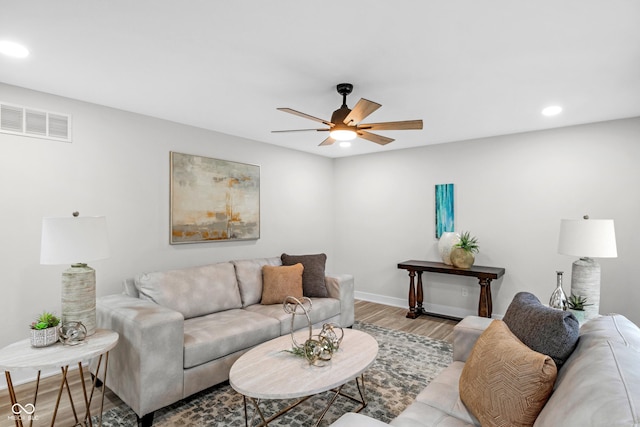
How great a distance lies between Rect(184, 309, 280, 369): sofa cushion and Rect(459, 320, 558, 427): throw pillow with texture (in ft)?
5.81

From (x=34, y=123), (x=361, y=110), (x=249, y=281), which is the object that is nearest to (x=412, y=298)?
(x=249, y=281)

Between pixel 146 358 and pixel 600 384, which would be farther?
pixel 146 358

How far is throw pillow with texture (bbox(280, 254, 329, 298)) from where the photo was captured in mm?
3898

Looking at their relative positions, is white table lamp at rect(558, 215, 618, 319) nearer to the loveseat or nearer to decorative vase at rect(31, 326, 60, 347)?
the loveseat

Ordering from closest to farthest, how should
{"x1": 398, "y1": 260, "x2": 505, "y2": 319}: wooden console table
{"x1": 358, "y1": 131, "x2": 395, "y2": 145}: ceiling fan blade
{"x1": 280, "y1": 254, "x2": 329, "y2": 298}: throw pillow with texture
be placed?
{"x1": 358, "y1": 131, "x2": 395, "y2": 145}: ceiling fan blade
{"x1": 280, "y1": 254, "x2": 329, "y2": 298}: throw pillow with texture
{"x1": 398, "y1": 260, "x2": 505, "y2": 319}: wooden console table

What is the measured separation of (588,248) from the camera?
97.9 inches

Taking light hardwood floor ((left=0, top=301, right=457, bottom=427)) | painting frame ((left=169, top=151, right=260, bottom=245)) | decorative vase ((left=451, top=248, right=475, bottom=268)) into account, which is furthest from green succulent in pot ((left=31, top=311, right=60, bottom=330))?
decorative vase ((left=451, top=248, right=475, bottom=268))

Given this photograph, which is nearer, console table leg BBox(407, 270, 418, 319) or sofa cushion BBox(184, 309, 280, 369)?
sofa cushion BBox(184, 309, 280, 369)

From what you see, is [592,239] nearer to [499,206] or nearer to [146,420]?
[499,206]

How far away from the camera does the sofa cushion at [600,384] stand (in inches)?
35.7

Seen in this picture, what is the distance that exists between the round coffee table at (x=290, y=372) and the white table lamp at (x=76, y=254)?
1.07m

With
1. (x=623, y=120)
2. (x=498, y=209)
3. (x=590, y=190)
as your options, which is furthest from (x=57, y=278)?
(x=623, y=120)

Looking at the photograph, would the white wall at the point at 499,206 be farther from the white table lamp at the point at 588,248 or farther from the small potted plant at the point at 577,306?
the small potted plant at the point at 577,306

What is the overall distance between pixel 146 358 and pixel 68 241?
899mm
